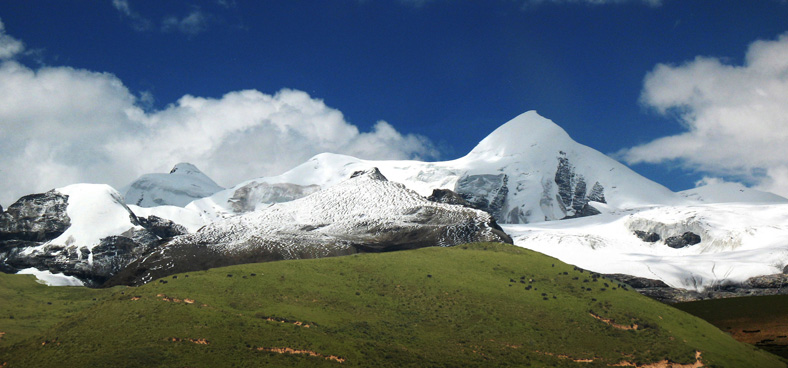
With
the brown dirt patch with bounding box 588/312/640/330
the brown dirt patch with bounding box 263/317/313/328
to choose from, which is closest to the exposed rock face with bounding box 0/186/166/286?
the brown dirt patch with bounding box 263/317/313/328

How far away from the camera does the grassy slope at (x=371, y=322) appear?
62.5 metres

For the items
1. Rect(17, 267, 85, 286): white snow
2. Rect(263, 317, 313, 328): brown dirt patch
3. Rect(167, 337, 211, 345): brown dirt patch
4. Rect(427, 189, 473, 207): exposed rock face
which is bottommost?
Rect(167, 337, 211, 345): brown dirt patch

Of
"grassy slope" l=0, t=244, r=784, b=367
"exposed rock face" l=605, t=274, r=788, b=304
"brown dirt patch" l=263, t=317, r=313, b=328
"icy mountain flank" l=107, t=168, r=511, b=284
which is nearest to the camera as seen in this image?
"grassy slope" l=0, t=244, r=784, b=367

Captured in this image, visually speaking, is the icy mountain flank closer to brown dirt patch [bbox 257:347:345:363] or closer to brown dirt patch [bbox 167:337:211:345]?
brown dirt patch [bbox 257:347:345:363]

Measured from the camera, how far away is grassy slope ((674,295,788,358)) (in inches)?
3915

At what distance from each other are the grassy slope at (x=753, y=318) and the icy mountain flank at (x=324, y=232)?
3988cm

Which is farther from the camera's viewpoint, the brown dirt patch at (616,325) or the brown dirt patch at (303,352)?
the brown dirt patch at (616,325)

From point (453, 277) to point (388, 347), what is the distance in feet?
72.2

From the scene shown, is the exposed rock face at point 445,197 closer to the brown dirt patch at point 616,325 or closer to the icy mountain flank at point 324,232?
the icy mountain flank at point 324,232

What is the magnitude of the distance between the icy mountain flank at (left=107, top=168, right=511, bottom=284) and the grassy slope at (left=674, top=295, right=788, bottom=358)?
131 ft

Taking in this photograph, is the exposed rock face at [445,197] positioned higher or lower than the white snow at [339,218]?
higher

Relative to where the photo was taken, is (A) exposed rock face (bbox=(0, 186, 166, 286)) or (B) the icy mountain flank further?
(A) exposed rock face (bbox=(0, 186, 166, 286))

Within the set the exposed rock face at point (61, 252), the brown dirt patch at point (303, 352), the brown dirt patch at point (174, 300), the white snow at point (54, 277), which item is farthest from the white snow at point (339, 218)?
the brown dirt patch at point (303, 352)

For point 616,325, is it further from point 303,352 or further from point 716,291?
point 716,291
